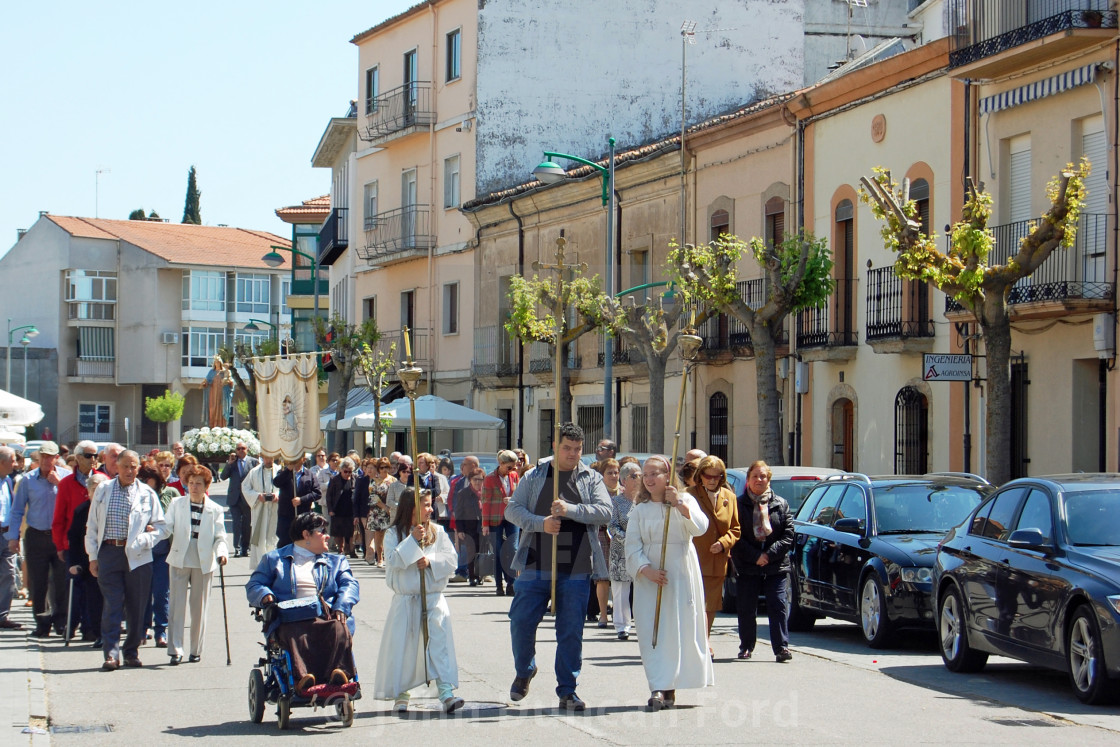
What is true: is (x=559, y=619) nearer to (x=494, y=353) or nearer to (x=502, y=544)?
(x=502, y=544)

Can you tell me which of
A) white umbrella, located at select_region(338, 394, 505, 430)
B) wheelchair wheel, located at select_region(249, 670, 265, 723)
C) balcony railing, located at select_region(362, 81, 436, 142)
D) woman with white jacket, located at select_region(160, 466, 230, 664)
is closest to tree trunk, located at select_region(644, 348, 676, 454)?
white umbrella, located at select_region(338, 394, 505, 430)

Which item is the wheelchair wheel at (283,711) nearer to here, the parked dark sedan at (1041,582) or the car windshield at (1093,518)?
the parked dark sedan at (1041,582)

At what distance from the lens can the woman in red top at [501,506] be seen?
20.6 metres

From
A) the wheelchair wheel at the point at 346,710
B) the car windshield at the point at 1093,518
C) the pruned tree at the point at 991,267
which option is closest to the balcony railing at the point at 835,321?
the pruned tree at the point at 991,267

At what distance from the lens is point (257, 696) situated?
9.73 meters

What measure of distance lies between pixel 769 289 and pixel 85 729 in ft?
55.4

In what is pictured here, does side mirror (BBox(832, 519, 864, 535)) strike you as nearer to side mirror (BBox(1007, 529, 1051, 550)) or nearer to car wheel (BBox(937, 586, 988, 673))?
car wheel (BBox(937, 586, 988, 673))

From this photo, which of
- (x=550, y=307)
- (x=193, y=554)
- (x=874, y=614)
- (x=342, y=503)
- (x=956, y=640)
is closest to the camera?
(x=956, y=640)

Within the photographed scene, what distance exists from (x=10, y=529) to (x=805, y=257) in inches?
502

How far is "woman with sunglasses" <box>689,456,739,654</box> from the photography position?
12719 millimetres

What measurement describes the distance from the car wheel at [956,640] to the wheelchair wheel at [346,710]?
198 inches

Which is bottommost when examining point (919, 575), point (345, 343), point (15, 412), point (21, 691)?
point (21, 691)

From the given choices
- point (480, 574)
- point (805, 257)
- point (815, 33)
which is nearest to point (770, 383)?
point (805, 257)

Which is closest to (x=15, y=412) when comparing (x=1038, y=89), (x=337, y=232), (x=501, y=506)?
(x=501, y=506)
